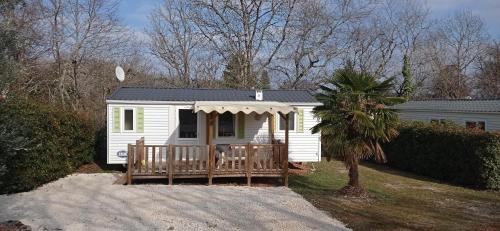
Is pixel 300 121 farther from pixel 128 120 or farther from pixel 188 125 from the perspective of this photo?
pixel 128 120

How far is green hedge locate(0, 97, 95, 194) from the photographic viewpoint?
10.3m

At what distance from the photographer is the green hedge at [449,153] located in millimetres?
14227

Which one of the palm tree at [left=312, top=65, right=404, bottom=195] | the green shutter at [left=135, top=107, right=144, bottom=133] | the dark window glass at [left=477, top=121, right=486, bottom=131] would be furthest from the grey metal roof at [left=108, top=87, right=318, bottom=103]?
the dark window glass at [left=477, top=121, right=486, bottom=131]

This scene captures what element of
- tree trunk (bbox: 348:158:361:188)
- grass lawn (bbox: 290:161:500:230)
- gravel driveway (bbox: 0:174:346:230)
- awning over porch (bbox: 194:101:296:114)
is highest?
awning over porch (bbox: 194:101:296:114)

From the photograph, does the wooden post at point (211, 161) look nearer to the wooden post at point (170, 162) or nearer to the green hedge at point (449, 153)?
the wooden post at point (170, 162)

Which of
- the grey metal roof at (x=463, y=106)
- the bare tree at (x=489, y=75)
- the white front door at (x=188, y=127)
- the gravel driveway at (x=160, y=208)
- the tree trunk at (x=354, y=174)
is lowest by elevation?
the gravel driveway at (x=160, y=208)

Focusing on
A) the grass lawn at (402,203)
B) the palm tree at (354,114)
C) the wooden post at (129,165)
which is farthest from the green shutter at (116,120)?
the palm tree at (354,114)

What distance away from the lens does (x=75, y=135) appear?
13977 millimetres

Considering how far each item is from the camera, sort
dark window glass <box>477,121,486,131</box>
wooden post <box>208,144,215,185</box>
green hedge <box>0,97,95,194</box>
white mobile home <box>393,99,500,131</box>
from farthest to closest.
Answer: dark window glass <box>477,121,486,131</box>, white mobile home <box>393,99,500,131</box>, wooden post <box>208,144,215,185</box>, green hedge <box>0,97,95,194</box>

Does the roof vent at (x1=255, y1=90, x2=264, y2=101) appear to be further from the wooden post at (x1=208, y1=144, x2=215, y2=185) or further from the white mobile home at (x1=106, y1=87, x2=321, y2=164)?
the wooden post at (x1=208, y1=144, x2=215, y2=185)

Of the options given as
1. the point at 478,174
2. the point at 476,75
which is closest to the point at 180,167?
the point at 478,174

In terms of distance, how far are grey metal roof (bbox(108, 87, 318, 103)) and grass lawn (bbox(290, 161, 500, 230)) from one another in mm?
3004

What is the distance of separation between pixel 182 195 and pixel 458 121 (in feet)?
54.4

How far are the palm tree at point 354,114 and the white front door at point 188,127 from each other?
5.74 metres
